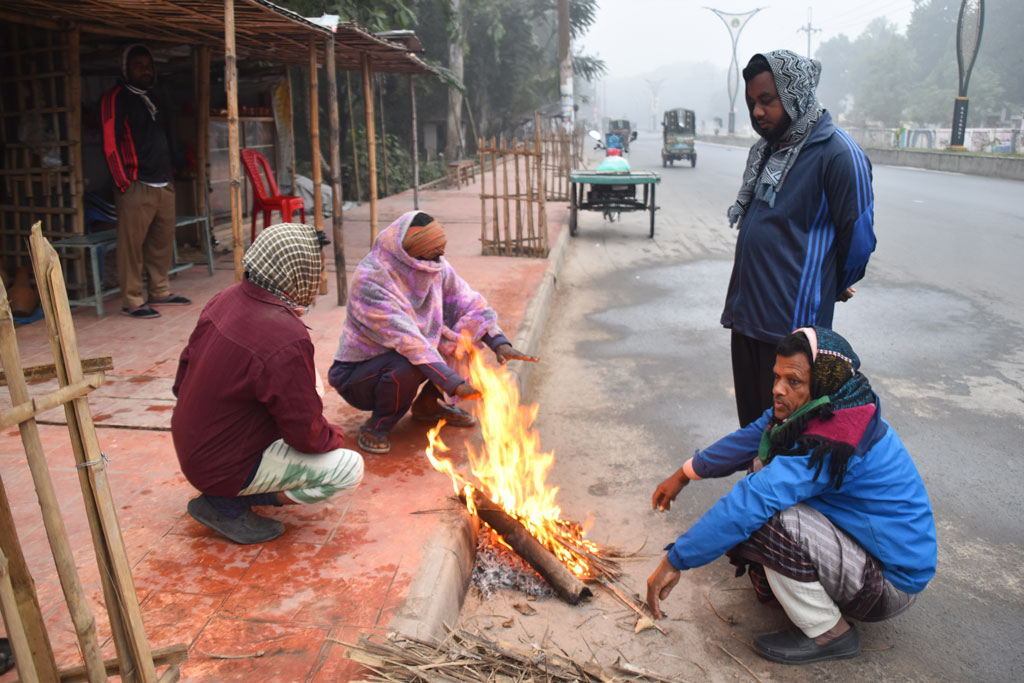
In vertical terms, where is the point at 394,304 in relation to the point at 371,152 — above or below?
below

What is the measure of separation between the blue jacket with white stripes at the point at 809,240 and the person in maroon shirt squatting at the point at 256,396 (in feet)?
6.22

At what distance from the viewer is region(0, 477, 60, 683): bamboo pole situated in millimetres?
1667

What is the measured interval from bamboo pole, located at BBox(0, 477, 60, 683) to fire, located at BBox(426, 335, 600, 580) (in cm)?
192

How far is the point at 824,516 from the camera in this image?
2787mm

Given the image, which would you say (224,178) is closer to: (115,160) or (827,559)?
(115,160)

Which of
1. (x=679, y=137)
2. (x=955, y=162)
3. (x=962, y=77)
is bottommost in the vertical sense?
(x=955, y=162)

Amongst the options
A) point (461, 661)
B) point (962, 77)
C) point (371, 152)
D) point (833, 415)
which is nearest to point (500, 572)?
point (461, 661)

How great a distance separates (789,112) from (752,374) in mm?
1186

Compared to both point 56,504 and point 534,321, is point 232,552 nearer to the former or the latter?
point 56,504

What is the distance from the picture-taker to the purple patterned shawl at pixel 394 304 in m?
3.94

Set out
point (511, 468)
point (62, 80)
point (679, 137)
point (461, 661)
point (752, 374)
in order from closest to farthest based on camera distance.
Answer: point (461, 661) < point (752, 374) < point (511, 468) < point (62, 80) < point (679, 137)

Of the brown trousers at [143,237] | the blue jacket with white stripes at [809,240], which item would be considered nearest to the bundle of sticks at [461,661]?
the blue jacket with white stripes at [809,240]

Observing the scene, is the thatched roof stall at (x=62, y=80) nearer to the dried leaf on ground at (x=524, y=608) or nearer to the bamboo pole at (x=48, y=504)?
the dried leaf on ground at (x=524, y=608)

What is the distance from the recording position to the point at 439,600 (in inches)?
113
